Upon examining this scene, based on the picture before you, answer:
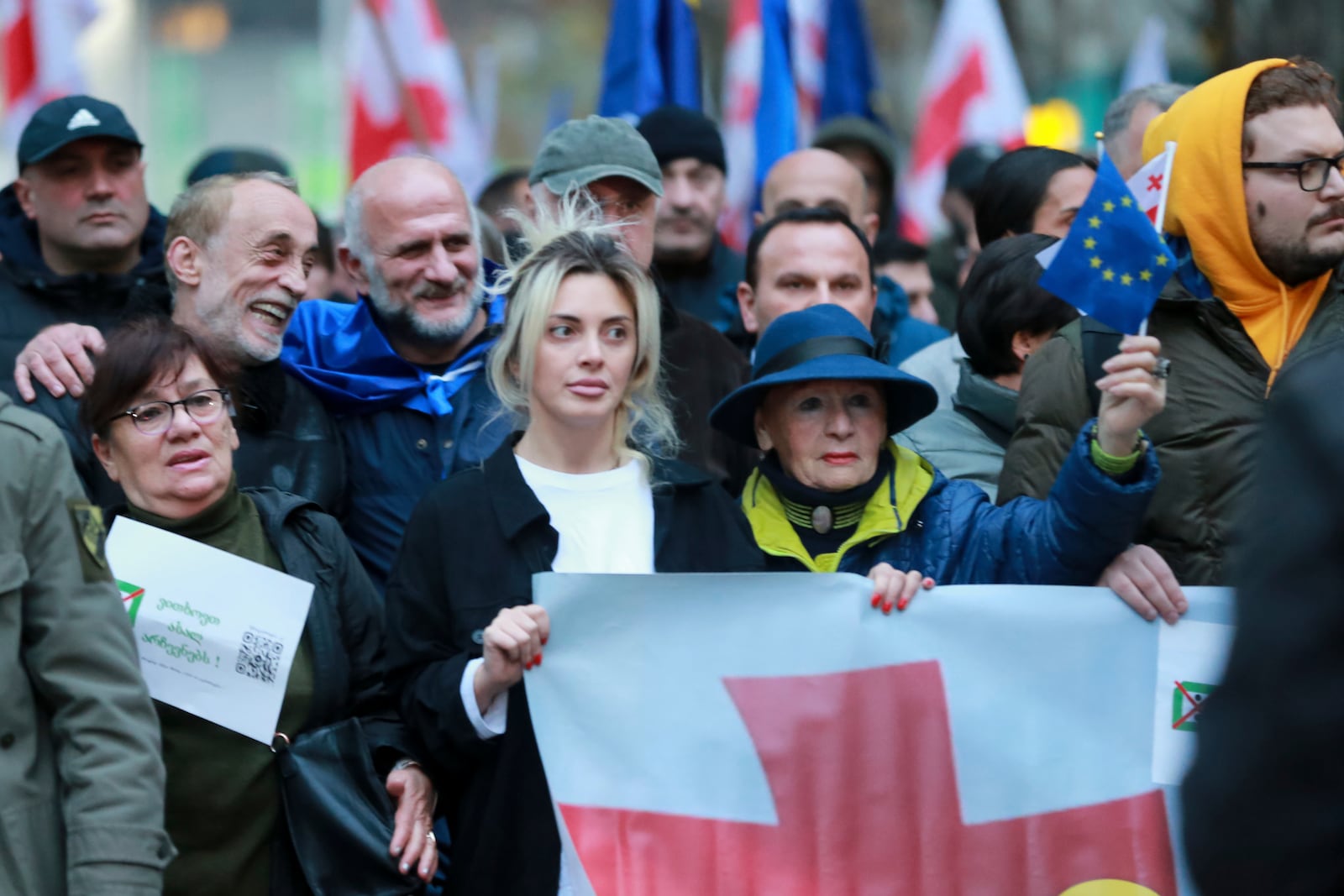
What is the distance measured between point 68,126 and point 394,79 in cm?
343

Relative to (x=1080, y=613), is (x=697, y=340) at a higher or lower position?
higher

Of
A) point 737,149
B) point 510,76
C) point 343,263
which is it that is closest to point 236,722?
point 343,263

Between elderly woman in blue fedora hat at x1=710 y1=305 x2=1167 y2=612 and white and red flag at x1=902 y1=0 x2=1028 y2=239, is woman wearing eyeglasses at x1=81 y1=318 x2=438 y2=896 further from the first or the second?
white and red flag at x1=902 y1=0 x2=1028 y2=239

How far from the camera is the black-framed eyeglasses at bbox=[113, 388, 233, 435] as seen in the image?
12.4ft

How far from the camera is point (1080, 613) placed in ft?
12.2

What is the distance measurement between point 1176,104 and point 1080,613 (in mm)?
1353

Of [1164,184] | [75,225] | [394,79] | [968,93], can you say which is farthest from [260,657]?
[968,93]

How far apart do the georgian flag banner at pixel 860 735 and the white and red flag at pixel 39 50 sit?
19.4 ft

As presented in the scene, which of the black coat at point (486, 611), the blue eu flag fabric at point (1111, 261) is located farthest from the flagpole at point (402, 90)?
the blue eu flag fabric at point (1111, 261)

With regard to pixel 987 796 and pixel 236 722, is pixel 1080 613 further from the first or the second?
pixel 236 722

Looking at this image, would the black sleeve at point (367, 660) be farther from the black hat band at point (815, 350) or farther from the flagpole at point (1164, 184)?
the flagpole at point (1164, 184)

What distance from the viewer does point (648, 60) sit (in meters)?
8.15

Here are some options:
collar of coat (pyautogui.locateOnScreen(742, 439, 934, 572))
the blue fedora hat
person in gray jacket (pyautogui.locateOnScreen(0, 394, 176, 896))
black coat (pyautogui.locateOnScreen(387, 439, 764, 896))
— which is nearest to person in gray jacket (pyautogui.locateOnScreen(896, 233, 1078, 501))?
the blue fedora hat

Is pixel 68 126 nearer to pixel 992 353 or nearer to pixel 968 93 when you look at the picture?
pixel 992 353
